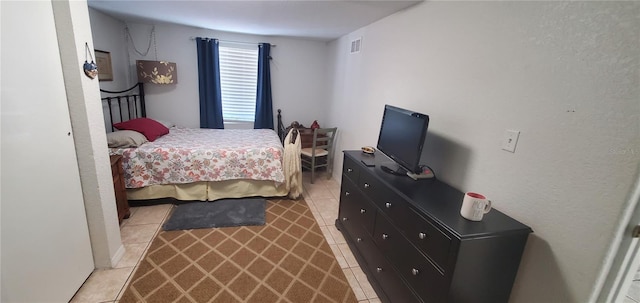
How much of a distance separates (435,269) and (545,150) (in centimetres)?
75

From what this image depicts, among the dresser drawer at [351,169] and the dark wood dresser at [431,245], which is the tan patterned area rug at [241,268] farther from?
the dresser drawer at [351,169]

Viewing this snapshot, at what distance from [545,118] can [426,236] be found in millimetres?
774

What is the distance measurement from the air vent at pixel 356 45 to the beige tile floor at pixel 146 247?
1837 mm

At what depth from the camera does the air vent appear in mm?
3167

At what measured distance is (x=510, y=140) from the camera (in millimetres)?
1360

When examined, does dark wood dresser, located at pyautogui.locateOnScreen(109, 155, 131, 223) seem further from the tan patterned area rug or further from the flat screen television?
the flat screen television

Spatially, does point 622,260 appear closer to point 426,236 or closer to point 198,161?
point 426,236

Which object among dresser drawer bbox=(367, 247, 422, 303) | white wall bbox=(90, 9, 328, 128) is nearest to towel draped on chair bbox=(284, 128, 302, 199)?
dresser drawer bbox=(367, 247, 422, 303)

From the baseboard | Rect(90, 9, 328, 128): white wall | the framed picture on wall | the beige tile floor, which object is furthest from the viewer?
Rect(90, 9, 328, 128): white wall

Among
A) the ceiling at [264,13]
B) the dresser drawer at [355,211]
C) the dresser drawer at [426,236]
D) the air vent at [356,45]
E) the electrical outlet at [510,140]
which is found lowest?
the dresser drawer at [355,211]

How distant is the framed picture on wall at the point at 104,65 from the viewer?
2965 millimetres

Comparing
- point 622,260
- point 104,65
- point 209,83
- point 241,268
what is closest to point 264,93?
point 209,83

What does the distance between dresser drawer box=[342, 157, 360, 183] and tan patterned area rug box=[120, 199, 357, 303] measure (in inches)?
25.8

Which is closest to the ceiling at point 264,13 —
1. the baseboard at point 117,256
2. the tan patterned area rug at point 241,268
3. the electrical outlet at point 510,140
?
the electrical outlet at point 510,140
